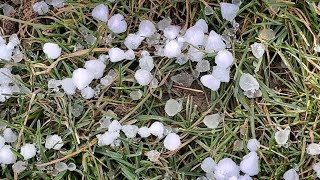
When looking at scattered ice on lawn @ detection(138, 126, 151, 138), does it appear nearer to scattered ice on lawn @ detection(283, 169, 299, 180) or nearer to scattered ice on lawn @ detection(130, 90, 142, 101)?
scattered ice on lawn @ detection(130, 90, 142, 101)

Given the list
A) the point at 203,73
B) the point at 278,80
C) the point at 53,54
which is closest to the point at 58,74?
the point at 53,54

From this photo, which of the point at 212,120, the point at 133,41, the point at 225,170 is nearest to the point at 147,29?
the point at 133,41

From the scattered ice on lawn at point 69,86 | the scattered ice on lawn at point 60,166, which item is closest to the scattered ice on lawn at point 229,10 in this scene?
the scattered ice on lawn at point 69,86

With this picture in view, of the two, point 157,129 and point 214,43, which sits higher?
point 214,43

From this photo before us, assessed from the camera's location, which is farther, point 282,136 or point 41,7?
point 41,7

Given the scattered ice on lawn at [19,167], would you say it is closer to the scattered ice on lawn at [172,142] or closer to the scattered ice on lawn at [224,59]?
the scattered ice on lawn at [172,142]

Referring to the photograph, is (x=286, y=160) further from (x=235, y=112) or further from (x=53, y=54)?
(x=53, y=54)

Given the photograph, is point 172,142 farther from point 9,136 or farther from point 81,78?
point 9,136
